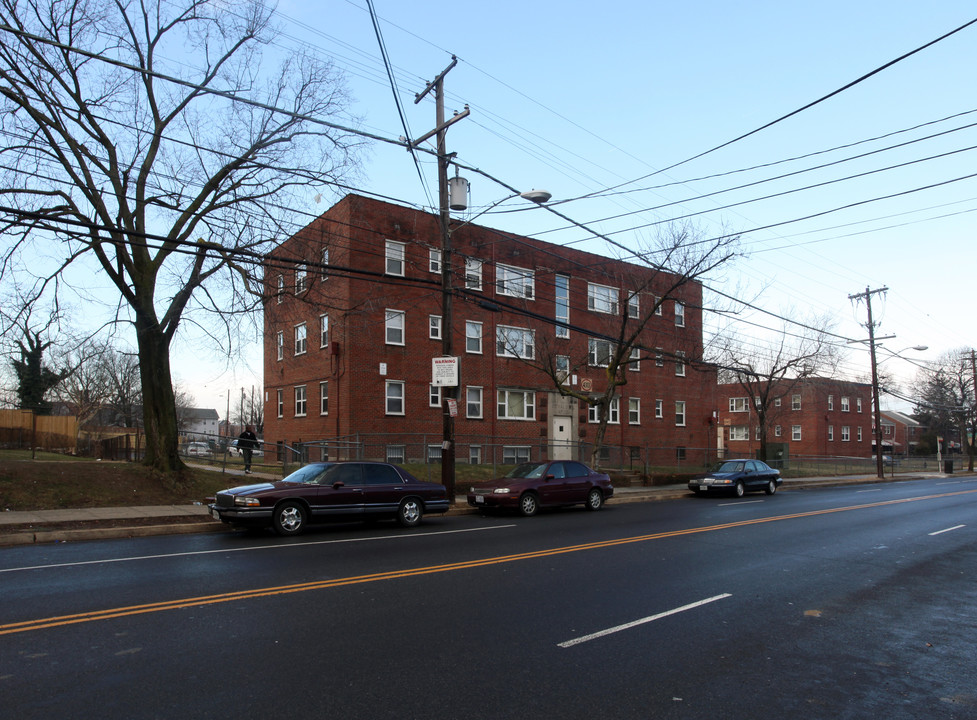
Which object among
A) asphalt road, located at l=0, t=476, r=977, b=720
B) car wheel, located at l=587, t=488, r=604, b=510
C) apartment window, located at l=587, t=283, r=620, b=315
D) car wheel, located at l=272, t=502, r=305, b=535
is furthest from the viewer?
apartment window, located at l=587, t=283, r=620, b=315

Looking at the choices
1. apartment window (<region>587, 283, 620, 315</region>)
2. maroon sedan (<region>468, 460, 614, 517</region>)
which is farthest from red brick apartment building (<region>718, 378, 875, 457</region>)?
maroon sedan (<region>468, 460, 614, 517</region>)

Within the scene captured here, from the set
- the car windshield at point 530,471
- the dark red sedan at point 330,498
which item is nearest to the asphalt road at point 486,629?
the dark red sedan at point 330,498

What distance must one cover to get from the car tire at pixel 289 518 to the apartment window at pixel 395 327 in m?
16.2

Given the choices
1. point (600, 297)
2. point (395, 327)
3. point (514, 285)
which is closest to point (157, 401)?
point (395, 327)

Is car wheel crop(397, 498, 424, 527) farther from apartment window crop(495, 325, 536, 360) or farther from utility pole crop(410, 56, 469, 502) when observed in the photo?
apartment window crop(495, 325, 536, 360)

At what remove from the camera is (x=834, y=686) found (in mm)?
5160

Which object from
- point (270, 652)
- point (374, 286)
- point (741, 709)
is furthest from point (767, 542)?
point (374, 286)

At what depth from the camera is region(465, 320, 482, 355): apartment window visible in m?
31.7

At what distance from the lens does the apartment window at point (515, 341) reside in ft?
Answer: 105

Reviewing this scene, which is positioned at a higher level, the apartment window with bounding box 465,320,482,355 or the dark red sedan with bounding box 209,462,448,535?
the apartment window with bounding box 465,320,482,355

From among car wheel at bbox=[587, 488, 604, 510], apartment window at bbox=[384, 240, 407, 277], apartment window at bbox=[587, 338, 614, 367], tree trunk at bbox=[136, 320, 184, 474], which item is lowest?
car wheel at bbox=[587, 488, 604, 510]

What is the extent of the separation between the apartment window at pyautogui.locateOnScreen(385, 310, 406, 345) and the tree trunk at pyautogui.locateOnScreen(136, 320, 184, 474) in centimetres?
1185

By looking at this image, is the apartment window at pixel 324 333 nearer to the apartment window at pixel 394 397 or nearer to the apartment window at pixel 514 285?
the apartment window at pixel 394 397

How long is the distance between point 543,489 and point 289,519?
6937 millimetres
